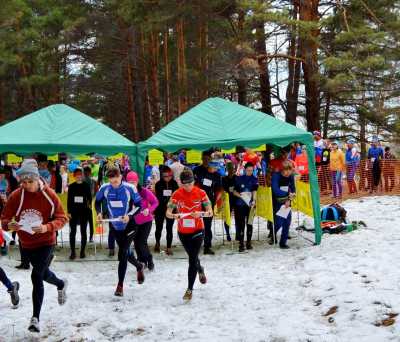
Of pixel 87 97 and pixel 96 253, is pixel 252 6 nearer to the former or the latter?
pixel 96 253

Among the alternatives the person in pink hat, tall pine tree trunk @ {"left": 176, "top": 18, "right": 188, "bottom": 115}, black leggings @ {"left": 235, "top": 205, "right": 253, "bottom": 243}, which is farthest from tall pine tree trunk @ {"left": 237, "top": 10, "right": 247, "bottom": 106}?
the person in pink hat

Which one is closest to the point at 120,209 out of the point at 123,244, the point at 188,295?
the point at 123,244

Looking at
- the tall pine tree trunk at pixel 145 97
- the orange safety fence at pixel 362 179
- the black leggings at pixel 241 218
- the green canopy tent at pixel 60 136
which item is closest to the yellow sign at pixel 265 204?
the black leggings at pixel 241 218

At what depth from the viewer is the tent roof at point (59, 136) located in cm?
1037

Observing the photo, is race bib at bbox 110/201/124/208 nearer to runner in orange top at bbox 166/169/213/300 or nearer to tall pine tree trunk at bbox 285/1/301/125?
runner in orange top at bbox 166/169/213/300

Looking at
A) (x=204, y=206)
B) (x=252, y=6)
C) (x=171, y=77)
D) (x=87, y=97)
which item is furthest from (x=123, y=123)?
(x=204, y=206)

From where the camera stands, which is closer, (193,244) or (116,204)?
(193,244)

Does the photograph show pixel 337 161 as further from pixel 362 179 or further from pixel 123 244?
pixel 123 244

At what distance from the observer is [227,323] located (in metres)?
6.25

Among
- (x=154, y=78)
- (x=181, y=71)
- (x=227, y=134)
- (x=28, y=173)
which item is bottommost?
(x=28, y=173)

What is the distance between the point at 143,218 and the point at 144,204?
388 millimetres

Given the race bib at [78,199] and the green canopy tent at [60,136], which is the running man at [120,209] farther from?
the green canopy tent at [60,136]

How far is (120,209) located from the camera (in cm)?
735

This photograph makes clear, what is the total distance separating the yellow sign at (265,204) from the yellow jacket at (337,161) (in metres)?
5.95
